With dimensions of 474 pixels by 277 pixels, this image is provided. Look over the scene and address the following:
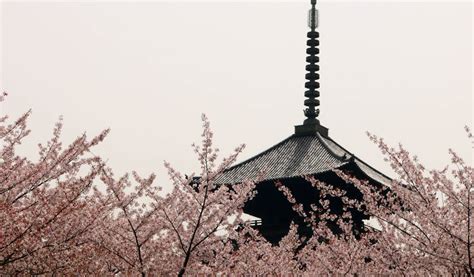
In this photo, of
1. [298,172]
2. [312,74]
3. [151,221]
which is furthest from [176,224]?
[312,74]

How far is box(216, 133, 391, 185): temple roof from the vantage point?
28.6 meters

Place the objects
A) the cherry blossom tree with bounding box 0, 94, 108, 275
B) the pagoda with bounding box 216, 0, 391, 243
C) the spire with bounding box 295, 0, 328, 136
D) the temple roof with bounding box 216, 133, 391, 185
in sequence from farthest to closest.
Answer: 1. the spire with bounding box 295, 0, 328, 136
2. the temple roof with bounding box 216, 133, 391, 185
3. the pagoda with bounding box 216, 0, 391, 243
4. the cherry blossom tree with bounding box 0, 94, 108, 275

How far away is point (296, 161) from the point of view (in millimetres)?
29953

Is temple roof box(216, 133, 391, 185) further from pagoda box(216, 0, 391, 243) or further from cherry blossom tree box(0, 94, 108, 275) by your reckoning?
cherry blossom tree box(0, 94, 108, 275)

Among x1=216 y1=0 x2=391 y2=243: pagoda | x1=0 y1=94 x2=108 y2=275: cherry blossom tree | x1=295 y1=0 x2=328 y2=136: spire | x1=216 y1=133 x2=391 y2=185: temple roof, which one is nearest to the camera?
x1=0 y1=94 x2=108 y2=275: cherry blossom tree

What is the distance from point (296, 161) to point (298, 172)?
1.56m

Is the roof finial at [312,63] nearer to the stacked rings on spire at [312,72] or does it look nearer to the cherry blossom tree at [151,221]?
the stacked rings on spire at [312,72]

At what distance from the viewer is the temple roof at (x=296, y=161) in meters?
28.6

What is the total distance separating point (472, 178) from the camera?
36.2ft

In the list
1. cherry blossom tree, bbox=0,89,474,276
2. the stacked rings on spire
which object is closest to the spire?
the stacked rings on spire

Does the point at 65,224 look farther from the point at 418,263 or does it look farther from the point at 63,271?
the point at 418,263

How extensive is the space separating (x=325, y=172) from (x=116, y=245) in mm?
17414

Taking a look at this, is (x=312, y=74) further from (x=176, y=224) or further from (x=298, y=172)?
(x=176, y=224)

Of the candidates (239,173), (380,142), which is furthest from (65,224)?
(239,173)
